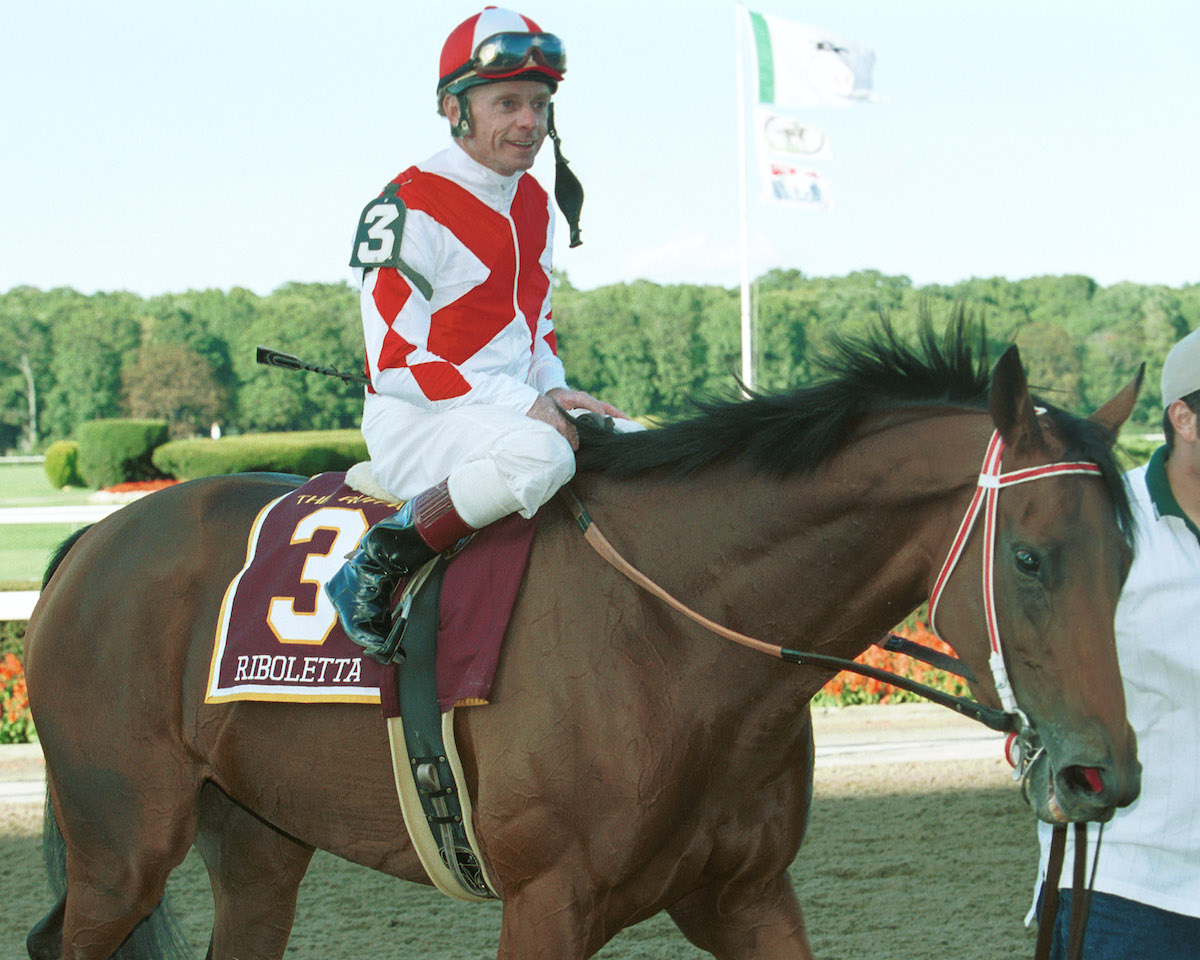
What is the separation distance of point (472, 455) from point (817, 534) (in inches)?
26.4

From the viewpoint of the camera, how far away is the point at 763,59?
52.5ft

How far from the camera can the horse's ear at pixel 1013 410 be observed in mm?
1815

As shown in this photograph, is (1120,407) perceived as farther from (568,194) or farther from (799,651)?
(568,194)

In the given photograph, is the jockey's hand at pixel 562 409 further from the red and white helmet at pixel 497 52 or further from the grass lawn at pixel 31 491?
the grass lawn at pixel 31 491

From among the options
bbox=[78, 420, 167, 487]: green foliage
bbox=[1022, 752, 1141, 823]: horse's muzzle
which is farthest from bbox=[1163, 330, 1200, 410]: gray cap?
bbox=[78, 420, 167, 487]: green foliage

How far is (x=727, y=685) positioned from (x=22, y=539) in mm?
19828

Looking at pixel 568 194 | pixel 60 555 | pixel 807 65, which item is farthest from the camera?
pixel 807 65

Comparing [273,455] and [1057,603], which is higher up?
[1057,603]

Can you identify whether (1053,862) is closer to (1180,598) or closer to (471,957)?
(1180,598)

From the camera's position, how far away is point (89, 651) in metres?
2.78

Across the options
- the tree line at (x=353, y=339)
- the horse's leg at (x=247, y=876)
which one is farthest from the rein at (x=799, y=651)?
the tree line at (x=353, y=339)

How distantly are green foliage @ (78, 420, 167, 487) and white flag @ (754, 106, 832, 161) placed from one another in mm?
15634

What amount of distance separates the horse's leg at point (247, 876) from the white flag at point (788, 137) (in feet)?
47.0

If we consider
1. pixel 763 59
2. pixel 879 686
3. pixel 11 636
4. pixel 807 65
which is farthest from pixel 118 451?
pixel 879 686
